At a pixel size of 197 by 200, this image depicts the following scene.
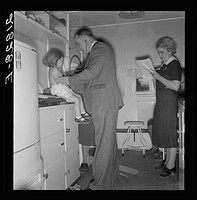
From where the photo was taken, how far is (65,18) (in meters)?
1.45

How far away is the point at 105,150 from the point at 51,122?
41cm

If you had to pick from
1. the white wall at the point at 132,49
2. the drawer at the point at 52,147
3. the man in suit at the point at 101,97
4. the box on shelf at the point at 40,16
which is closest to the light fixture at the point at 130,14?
the white wall at the point at 132,49

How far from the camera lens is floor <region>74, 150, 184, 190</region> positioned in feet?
4.78

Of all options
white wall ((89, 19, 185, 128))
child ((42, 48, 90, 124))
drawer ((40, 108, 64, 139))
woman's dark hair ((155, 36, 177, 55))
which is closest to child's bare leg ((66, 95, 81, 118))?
child ((42, 48, 90, 124))

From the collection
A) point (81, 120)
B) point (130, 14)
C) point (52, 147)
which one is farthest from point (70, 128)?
point (130, 14)

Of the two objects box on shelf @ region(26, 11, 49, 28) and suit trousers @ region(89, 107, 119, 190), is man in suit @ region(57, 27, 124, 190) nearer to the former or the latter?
suit trousers @ region(89, 107, 119, 190)

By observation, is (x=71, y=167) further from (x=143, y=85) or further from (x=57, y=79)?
(x=143, y=85)

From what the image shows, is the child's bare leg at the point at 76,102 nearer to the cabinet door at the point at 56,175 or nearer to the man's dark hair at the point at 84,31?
the cabinet door at the point at 56,175

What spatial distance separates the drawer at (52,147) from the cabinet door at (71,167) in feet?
0.31

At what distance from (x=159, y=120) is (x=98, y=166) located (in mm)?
522

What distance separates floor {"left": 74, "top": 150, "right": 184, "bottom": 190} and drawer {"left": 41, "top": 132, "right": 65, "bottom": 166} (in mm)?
262
